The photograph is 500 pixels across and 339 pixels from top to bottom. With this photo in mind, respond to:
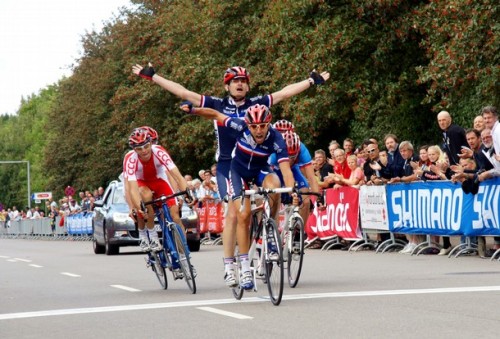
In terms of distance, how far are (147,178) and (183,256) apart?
130 centimetres

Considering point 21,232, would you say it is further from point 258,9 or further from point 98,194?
point 258,9

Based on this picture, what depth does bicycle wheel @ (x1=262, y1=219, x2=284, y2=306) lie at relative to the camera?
10.9m

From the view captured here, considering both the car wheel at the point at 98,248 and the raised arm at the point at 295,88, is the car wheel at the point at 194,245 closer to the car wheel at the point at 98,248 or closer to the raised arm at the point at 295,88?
the car wheel at the point at 98,248

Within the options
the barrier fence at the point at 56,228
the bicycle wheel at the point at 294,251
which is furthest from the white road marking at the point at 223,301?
the barrier fence at the point at 56,228

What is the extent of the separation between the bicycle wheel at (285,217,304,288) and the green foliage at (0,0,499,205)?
13.5 m

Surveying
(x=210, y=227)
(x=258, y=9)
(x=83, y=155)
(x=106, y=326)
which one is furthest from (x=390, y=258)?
(x=83, y=155)

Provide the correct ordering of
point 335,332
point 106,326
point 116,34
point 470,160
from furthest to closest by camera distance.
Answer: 1. point 116,34
2. point 470,160
3. point 106,326
4. point 335,332

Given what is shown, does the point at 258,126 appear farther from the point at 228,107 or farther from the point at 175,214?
the point at 175,214

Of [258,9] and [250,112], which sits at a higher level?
[258,9]

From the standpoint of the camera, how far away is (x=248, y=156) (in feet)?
39.1

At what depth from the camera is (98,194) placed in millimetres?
46344

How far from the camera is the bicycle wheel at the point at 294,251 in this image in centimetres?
1243

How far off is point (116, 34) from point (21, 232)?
16249 millimetres

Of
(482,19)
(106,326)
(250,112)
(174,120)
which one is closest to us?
(106,326)
